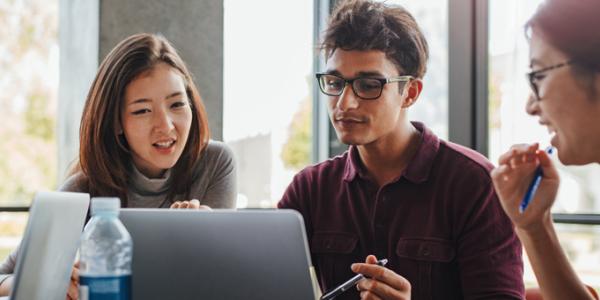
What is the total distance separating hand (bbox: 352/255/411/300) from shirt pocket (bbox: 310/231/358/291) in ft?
1.52

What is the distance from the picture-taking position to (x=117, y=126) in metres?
A: 2.16

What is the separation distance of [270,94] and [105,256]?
232cm

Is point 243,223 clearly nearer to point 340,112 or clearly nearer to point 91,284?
point 91,284

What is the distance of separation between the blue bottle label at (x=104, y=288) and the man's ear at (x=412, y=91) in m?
1.12

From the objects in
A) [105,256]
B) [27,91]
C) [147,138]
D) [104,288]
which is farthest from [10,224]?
[104,288]

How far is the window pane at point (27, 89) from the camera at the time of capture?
3.82m

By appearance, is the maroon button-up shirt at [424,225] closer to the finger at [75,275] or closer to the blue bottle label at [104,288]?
the finger at [75,275]

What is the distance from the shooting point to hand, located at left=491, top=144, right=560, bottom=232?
138 cm

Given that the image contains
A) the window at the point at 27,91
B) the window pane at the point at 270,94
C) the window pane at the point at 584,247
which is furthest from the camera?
the window at the point at 27,91

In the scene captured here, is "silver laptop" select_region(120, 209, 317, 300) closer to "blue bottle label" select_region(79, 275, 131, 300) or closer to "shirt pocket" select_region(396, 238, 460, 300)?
"blue bottle label" select_region(79, 275, 131, 300)

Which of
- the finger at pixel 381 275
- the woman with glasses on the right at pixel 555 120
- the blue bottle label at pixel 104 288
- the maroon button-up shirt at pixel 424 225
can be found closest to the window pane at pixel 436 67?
the maroon button-up shirt at pixel 424 225

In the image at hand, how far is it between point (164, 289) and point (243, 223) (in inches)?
7.2

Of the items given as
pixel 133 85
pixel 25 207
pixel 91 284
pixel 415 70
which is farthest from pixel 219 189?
pixel 25 207

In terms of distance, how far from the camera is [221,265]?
125cm
